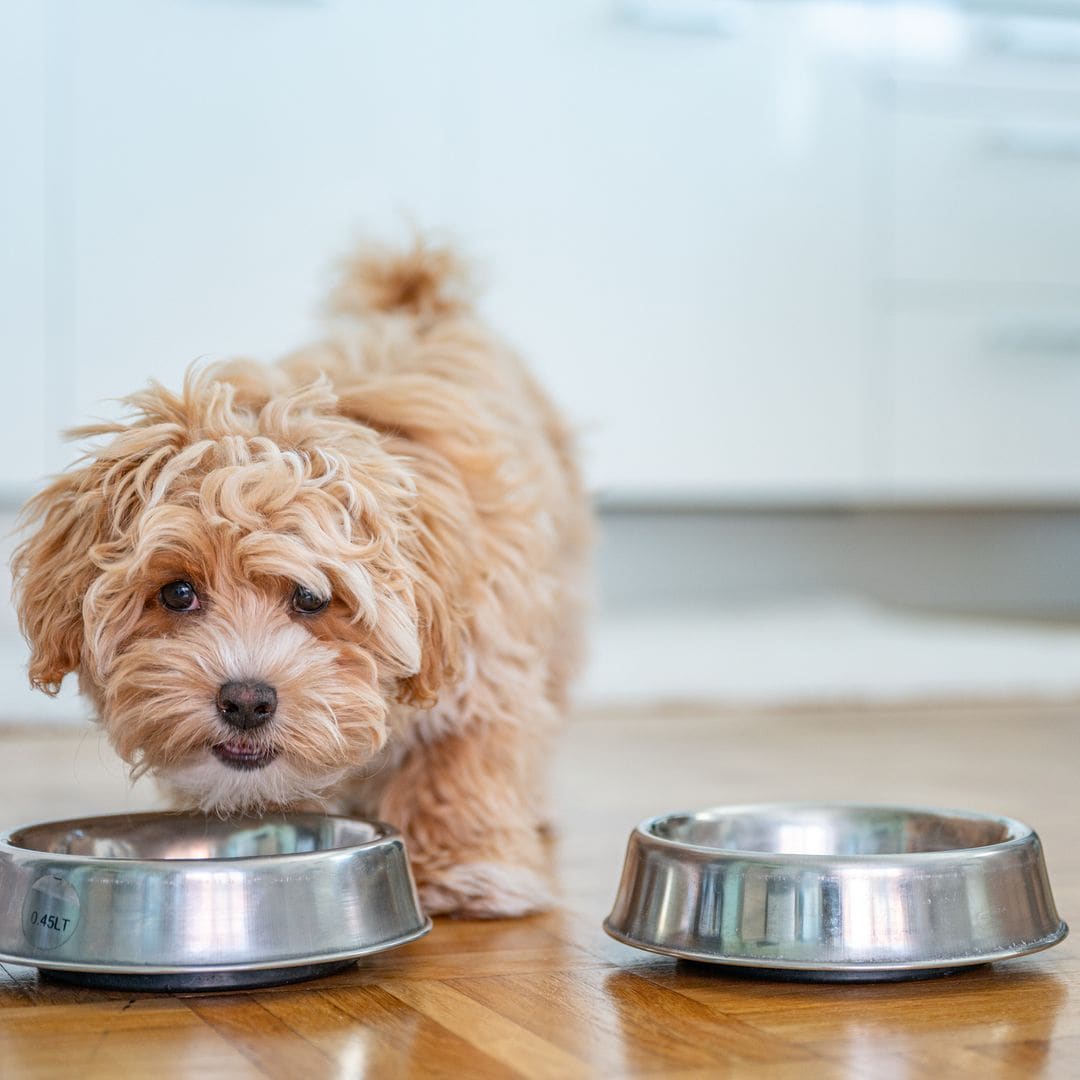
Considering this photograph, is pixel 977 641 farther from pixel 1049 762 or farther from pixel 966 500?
pixel 1049 762

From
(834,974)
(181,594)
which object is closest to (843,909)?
(834,974)

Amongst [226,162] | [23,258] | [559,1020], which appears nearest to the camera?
[559,1020]

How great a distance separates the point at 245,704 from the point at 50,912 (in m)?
0.22

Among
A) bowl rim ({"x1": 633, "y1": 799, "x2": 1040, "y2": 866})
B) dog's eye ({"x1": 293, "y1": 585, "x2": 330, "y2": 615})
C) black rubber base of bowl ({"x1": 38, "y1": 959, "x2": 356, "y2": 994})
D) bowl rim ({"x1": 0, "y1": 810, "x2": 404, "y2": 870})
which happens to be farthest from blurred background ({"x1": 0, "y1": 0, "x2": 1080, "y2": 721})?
black rubber base of bowl ({"x1": 38, "y1": 959, "x2": 356, "y2": 994})

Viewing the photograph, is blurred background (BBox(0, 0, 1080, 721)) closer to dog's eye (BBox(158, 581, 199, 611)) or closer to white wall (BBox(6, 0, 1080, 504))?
white wall (BBox(6, 0, 1080, 504))

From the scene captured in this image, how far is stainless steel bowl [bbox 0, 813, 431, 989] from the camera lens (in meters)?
1.25

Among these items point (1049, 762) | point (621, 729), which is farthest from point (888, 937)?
point (621, 729)

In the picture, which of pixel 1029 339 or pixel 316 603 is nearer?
pixel 316 603

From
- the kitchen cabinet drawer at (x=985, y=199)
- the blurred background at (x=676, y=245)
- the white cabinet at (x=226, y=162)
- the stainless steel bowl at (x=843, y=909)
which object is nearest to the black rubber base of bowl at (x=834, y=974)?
the stainless steel bowl at (x=843, y=909)

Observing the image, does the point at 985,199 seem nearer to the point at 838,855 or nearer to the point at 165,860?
the point at 838,855

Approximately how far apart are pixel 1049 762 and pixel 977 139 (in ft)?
7.38

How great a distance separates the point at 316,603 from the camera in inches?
55.7

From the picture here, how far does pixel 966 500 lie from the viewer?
452cm

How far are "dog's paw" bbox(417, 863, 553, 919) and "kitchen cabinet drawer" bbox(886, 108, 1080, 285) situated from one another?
305cm
